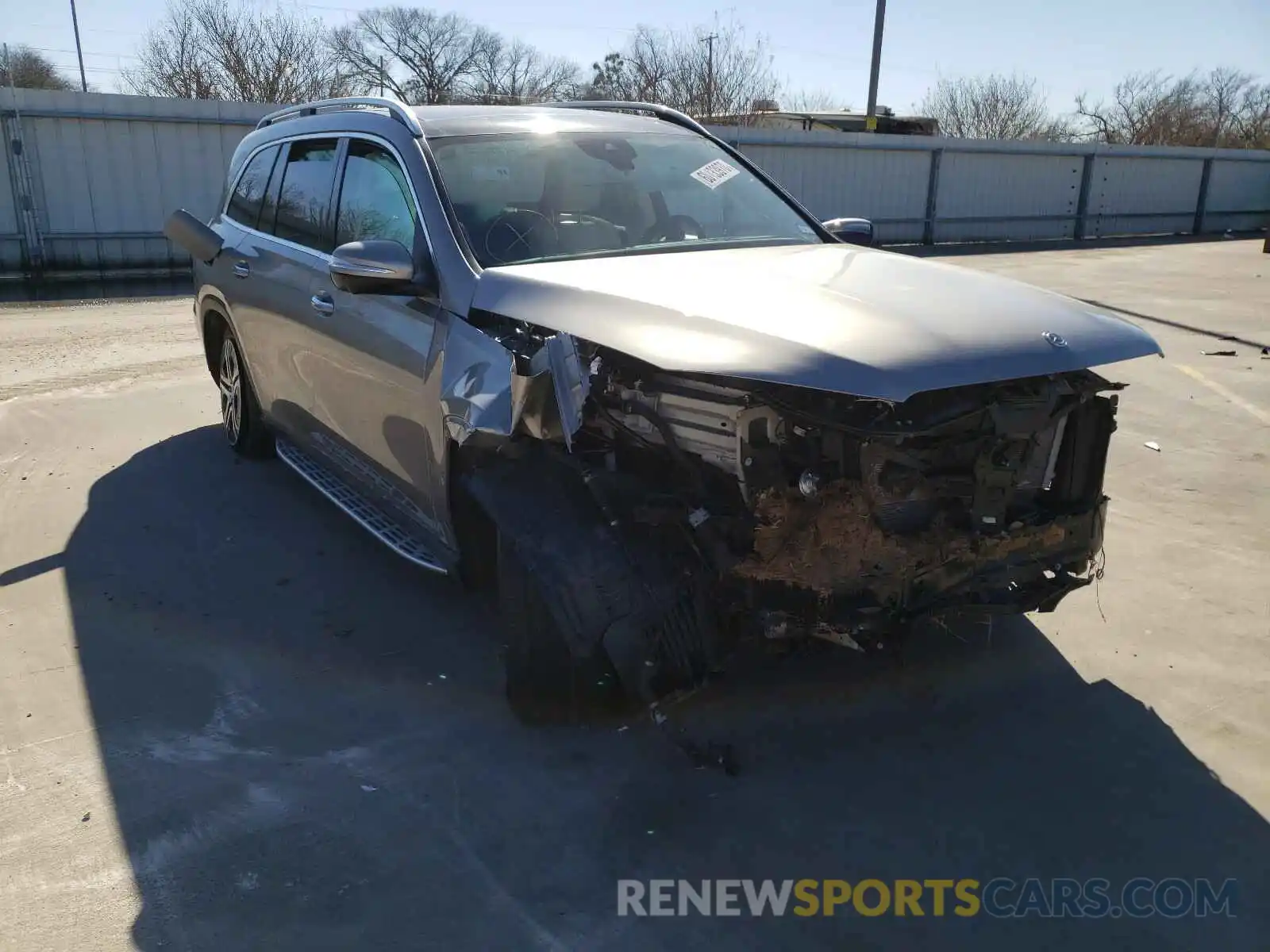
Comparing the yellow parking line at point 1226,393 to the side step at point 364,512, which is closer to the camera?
the side step at point 364,512

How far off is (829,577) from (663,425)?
2.18 feet

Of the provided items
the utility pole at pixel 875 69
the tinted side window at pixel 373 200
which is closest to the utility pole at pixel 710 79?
the utility pole at pixel 875 69

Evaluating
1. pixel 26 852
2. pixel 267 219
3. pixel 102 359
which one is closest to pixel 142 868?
pixel 26 852

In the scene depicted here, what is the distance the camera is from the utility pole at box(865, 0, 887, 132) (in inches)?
886

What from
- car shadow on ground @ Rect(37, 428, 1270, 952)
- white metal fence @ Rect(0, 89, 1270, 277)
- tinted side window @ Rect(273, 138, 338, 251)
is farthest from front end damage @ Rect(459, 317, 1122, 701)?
white metal fence @ Rect(0, 89, 1270, 277)

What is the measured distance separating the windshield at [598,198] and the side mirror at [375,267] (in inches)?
10.6

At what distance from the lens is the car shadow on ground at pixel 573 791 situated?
2.51 meters

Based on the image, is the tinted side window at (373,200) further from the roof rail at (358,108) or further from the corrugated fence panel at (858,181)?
the corrugated fence panel at (858,181)

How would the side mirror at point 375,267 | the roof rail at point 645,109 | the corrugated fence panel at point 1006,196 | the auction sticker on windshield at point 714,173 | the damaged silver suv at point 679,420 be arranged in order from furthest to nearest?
the corrugated fence panel at point 1006,196
the roof rail at point 645,109
the auction sticker on windshield at point 714,173
the side mirror at point 375,267
the damaged silver suv at point 679,420

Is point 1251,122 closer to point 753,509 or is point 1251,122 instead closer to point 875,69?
point 875,69

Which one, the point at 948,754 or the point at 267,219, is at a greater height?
the point at 267,219

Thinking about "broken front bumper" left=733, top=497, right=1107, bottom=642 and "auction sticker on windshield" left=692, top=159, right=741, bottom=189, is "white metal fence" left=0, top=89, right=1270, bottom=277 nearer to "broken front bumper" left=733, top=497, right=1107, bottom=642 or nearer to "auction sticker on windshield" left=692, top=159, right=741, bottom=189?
"auction sticker on windshield" left=692, top=159, right=741, bottom=189

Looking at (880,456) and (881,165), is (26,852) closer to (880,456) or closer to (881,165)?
(880,456)

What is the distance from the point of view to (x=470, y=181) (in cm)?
389
